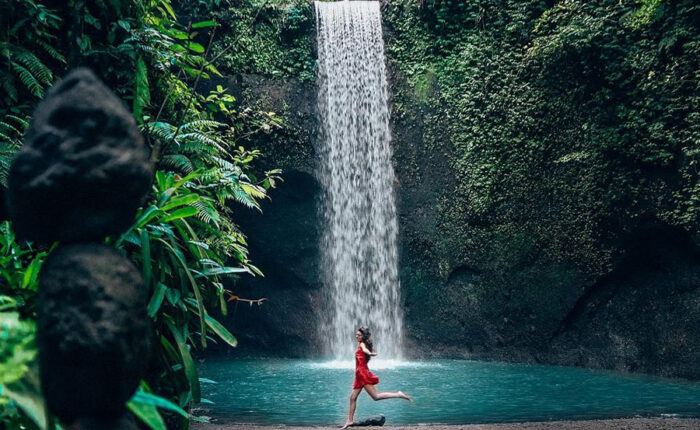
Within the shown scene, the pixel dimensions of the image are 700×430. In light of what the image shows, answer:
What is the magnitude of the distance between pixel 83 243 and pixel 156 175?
2.21 meters

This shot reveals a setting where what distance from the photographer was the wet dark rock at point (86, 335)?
6.02 ft

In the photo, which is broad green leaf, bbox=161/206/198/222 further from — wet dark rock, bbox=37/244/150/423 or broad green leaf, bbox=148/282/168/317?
wet dark rock, bbox=37/244/150/423

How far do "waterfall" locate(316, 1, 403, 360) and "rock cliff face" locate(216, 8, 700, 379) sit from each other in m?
0.29

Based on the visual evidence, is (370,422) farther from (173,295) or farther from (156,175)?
(156,175)

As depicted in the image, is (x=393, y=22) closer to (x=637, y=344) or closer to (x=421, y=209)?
(x=421, y=209)

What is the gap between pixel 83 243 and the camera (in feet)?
6.54

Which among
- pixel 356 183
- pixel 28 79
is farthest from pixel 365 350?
pixel 356 183

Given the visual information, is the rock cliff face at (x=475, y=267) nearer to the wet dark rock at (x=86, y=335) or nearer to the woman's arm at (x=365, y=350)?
the woman's arm at (x=365, y=350)

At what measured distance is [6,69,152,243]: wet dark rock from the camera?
190 centimetres

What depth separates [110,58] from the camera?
4.89 meters

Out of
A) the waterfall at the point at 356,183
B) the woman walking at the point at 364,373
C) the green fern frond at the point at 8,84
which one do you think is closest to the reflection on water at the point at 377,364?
the waterfall at the point at 356,183

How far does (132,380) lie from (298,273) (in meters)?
10.8

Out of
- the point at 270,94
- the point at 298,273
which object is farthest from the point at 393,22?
the point at 298,273

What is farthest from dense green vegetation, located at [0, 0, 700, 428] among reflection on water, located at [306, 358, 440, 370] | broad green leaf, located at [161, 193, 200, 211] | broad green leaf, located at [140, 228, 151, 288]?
broad green leaf, located at [140, 228, 151, 288]
